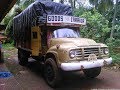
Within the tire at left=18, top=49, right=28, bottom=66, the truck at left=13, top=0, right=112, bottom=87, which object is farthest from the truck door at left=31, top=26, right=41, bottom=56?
the tire at left=18, top=49, right=28, bottom=66

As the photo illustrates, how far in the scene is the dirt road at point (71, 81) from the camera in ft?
24.4

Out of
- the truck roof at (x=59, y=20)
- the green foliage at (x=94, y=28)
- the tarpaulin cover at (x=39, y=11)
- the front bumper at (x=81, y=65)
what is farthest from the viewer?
the green foliage at (x=94, y=28)

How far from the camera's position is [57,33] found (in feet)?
28.1

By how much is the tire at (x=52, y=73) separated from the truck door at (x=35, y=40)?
1262mm

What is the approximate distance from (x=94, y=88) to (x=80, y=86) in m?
0.52

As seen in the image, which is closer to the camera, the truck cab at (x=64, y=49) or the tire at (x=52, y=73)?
the truck cab at (x=64, y=49)

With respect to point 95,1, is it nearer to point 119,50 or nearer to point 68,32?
point 119,50

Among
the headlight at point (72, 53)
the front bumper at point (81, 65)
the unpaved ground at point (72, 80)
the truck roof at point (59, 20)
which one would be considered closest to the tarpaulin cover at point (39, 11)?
the truck roof at point (59, 20)

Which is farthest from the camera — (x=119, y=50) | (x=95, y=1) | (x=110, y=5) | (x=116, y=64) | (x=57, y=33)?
(x=95, y=1)

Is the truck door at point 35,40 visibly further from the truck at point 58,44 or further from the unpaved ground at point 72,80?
the unpaved ground at point 72,80

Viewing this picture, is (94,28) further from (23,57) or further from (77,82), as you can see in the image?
(77,82)

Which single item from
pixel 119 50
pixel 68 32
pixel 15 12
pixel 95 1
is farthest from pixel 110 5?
pixel 68 32

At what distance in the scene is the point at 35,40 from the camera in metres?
9.24

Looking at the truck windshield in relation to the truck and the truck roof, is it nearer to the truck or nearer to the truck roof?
the truck
